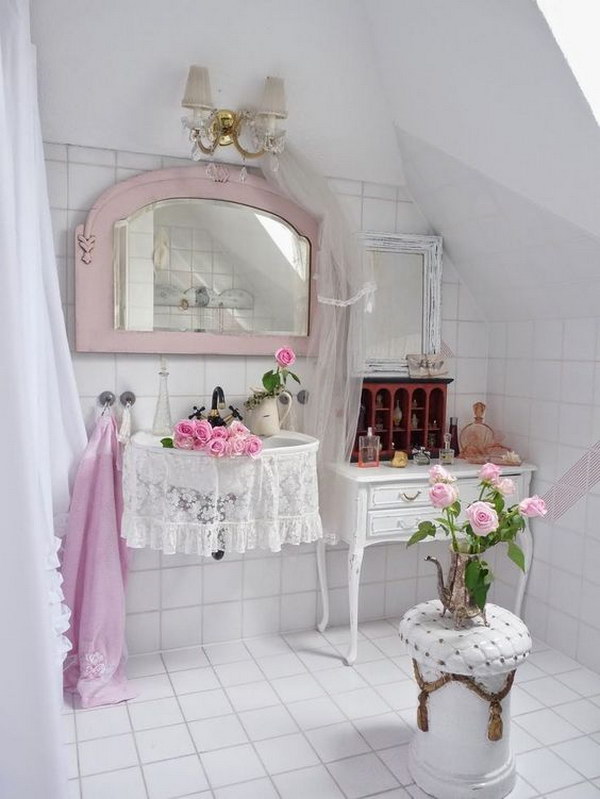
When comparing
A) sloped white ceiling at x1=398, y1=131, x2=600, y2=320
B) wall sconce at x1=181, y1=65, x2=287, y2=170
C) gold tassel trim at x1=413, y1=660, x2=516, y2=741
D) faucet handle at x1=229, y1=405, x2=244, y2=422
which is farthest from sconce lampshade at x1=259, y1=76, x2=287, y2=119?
gold tassel trim at x1=413, y1=660, x2=516, y2=741

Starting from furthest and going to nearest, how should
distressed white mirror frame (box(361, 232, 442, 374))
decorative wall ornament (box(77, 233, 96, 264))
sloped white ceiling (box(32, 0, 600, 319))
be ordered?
distressed white mirror frame (box(361, 232, 442, 374)) → decorative wall ornament (box(77, 233, 96, 264)) → sloped white ceiling (box(32, 0, 600, 319))

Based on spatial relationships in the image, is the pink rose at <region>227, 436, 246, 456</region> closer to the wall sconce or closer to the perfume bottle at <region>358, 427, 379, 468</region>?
the perfume bottle at <region>358, 427, 379, 468</region>

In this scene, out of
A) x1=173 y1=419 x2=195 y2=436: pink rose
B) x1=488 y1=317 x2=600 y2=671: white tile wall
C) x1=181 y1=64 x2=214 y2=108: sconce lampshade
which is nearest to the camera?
x1=173 y1=419 x2=195 y2=436: pink rose

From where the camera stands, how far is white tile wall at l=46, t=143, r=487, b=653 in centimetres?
253

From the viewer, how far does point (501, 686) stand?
6.29 ft

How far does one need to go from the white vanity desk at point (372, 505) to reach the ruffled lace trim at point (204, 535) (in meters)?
0.35

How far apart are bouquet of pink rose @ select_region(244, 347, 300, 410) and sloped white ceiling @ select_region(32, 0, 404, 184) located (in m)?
0.84

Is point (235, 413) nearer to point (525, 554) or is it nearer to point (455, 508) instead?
point (455, 508)

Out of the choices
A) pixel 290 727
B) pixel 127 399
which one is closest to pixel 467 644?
pixel 290 727

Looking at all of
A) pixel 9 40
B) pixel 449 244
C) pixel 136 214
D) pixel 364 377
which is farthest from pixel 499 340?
pixel 9 40

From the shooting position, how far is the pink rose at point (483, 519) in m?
1.86

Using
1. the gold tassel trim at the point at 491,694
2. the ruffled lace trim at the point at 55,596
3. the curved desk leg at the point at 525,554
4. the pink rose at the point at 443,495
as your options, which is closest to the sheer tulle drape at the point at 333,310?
the pink rose at the point at 443,495

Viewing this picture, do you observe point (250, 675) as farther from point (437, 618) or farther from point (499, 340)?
point (499, 340)

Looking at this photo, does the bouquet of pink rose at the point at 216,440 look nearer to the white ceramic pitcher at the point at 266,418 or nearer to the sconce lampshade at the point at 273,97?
the white ceramic pitcher at the point at 266,418
